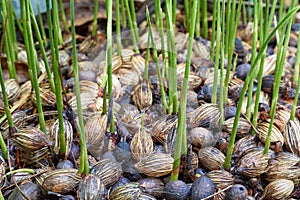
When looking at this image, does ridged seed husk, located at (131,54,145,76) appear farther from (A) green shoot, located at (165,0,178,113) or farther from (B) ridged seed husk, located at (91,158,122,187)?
(B) ridged seed husk, located at (91,158,122,187)

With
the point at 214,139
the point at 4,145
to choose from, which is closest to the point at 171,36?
the point at 214,139

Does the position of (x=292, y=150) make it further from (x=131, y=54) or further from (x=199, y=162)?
(x=131, y=54)

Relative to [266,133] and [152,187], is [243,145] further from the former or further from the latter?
[152,187]

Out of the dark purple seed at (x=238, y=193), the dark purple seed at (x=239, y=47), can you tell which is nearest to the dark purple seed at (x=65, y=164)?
the dark purple seed at (x=238, y=193)

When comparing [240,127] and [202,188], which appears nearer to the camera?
[202,188]

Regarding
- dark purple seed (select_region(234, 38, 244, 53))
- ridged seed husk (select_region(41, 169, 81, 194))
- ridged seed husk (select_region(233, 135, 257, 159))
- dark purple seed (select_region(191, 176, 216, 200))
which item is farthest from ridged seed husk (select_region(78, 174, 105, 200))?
dark purple seed (select_region(234, 38, 244, 53))

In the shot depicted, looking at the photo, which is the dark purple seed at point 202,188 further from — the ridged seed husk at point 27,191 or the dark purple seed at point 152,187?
the ridged seed husk at point 27,191

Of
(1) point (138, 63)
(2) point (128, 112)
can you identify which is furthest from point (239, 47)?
(2) point (128, 112)
